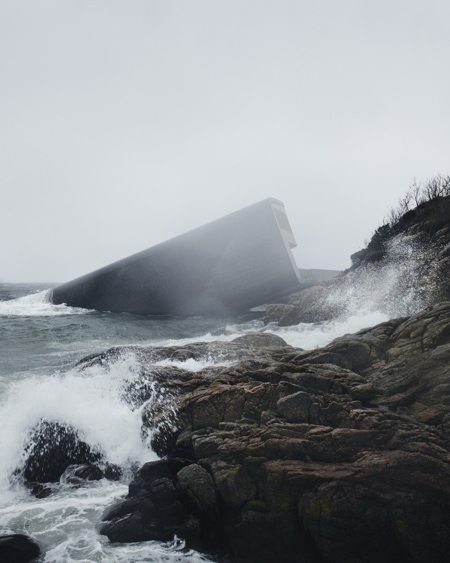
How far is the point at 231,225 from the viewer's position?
24531mm

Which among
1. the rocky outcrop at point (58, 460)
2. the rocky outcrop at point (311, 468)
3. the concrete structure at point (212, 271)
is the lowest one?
the rocky outcrop at point (311, 468)

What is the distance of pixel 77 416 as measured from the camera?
8.28 metres

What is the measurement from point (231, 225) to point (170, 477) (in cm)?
1965

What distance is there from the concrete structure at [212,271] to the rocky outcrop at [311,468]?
15719mm

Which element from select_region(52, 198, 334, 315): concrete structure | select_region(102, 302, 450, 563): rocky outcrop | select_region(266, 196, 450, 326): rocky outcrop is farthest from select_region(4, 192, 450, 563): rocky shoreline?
select_region(52, 198, 334, 315): concrete structure

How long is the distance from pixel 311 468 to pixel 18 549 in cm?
467

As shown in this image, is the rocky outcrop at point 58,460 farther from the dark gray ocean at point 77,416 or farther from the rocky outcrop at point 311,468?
the rocky outcrop at point 311,468

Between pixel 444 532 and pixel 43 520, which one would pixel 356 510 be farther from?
pixel 43 520

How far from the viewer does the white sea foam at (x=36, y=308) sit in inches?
1029

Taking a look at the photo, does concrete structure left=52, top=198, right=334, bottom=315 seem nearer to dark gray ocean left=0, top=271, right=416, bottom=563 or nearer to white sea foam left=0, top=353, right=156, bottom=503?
dark gray ocean left=0, top=271, right=416, bottom=563

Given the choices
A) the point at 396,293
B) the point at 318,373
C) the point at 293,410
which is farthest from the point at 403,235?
the point at 293,410

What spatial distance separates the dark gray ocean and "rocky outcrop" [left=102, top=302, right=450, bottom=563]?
40 centimetres

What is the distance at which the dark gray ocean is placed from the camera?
18.3 ft

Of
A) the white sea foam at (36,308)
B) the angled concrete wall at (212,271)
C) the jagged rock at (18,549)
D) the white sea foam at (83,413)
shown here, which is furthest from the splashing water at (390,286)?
the white sea foam at (36,308)
